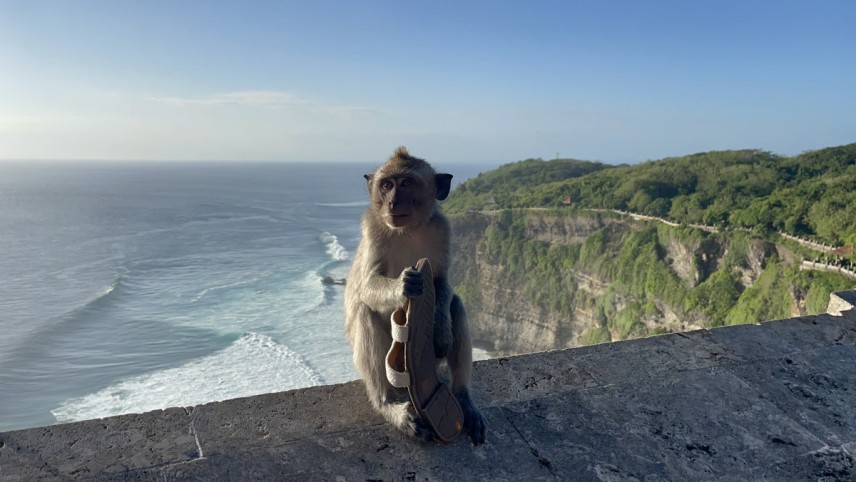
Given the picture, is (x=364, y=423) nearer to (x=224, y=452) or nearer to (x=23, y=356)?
(x=224, y=452)

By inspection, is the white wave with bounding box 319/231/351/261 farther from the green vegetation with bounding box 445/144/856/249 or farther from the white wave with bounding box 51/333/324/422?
the white wave with bounding box 51/333/324/422

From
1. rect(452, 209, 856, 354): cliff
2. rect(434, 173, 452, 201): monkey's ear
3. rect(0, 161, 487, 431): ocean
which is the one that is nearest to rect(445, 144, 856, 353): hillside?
rect(452, 209, 856, 354): cliff

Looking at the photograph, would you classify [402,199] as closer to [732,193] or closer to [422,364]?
[422,364]

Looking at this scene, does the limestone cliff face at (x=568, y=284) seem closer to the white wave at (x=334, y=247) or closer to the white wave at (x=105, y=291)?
the white wave at (x=334, y=247)

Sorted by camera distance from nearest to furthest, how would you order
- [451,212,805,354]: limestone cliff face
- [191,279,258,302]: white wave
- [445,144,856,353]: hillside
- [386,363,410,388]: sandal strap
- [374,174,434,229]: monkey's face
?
[386,363,410,388]: sandal strap
[374,174,434,229]: monkey's face
[445,144,856,353]: hillside
[451,212,805,354]: limestone cliff face
[191,279,258,302]: white wave

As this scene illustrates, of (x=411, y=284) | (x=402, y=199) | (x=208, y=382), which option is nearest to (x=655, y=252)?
(x=208, y=382)

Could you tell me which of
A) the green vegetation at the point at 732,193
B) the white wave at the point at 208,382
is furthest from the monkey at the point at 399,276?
the green vegetation at the point at 732,193

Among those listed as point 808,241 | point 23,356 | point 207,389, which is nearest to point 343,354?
point 207,389

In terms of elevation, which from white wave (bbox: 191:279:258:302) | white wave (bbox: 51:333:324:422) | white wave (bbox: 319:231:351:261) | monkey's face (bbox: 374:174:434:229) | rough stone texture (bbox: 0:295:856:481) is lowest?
white wave (bbox: 51:333:324:422)
